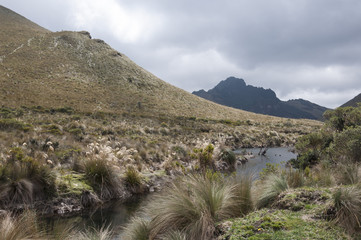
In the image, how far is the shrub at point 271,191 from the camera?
239 inches

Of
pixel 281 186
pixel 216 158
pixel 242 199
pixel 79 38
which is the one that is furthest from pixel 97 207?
pixel 79 38

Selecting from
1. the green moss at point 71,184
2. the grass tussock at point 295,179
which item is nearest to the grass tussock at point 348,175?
the grass tussock at point 295,179

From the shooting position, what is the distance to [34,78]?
46.4m

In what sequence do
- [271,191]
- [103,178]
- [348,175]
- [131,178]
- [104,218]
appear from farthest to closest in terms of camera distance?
[131,178] < [103,178] < [104,218] < [348,175] < [271,191]

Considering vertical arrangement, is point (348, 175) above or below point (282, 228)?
above

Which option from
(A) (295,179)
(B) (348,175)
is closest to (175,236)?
(A) (295,179)

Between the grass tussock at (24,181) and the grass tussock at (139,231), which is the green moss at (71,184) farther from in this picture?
the grass tussock at (139,231)

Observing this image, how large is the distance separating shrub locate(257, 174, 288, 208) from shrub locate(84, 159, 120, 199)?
22.1 feet

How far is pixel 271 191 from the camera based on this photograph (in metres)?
6.20

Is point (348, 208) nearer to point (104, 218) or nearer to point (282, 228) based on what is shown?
point (282, 228)

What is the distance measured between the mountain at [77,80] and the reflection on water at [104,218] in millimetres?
28525

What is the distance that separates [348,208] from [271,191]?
200 centimetres

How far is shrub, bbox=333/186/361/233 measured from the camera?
423cm

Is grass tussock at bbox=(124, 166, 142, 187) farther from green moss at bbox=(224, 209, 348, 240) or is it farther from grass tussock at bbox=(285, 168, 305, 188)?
green moss at bbox=(224, 209, 348, 240)
